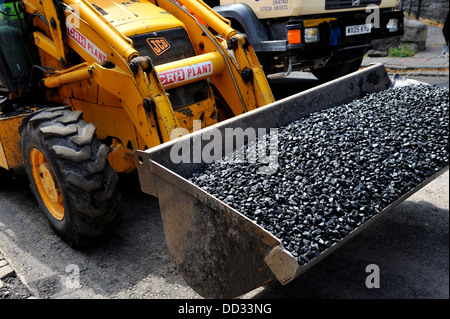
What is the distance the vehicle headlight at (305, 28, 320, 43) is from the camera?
5.86 meters

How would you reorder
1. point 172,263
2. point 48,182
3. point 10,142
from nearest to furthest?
1. point 172,263
2. point 48,182
3. point 10,142

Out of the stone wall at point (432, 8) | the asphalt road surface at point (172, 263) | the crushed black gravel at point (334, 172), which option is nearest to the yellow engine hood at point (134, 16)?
the crushed black gravel at point (334, 172)

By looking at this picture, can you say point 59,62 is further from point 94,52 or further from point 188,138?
point 188,138

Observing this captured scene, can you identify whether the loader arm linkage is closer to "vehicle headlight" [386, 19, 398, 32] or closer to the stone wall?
"vehicle headlight" [386, 19, 398, 32]

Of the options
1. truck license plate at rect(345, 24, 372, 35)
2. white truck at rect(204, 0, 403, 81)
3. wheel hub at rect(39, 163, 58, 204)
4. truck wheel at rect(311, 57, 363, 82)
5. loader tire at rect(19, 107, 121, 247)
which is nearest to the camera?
loader tire at rect(19, 107, 121, 247)

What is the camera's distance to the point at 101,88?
156 inches

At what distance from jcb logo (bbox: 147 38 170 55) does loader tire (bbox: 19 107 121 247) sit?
2.90 ft

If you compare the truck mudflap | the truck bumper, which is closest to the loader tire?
the truck mudflap

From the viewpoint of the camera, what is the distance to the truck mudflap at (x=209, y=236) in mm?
2217

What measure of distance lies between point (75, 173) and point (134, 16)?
5.27ft

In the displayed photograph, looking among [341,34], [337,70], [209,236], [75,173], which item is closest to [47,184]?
[75,173]

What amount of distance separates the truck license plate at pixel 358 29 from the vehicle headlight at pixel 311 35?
1.97 feet

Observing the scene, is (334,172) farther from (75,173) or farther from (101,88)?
(101,88)
